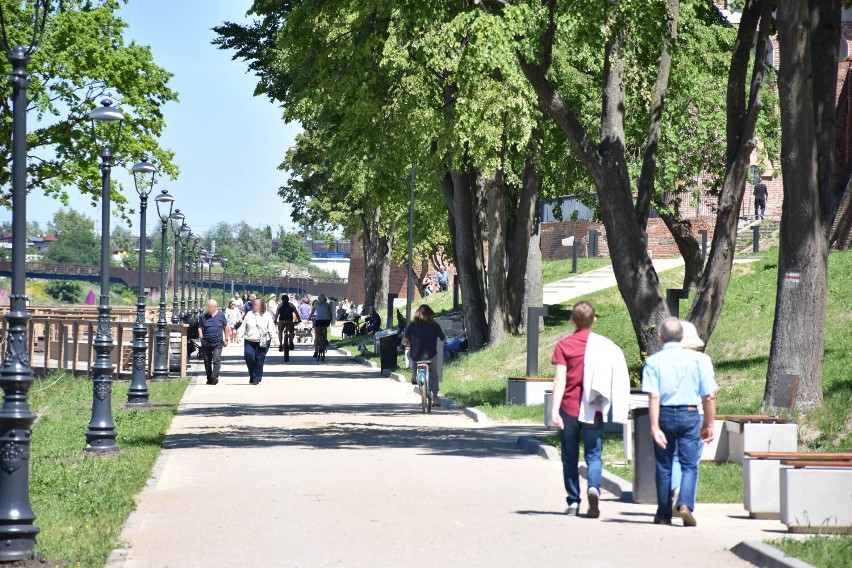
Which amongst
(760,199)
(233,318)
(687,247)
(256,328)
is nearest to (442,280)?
(233,318)

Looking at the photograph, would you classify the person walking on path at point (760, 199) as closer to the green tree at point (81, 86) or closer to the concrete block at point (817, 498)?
the green tree at point (81, 86)

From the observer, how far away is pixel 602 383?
1155 centimetres

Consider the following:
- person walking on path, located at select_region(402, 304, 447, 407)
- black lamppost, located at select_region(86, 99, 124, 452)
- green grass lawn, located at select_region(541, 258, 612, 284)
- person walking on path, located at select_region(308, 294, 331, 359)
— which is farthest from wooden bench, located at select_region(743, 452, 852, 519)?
green grass lawn, located at select_region(541, 258, 612, 284)

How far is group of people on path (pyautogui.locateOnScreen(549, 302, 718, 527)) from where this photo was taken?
1106cm

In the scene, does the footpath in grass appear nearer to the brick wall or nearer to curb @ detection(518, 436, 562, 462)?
curb @ detection(518, 436, 562, 462)

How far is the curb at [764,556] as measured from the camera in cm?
879

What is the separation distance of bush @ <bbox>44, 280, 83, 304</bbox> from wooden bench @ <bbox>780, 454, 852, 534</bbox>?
6427 inches

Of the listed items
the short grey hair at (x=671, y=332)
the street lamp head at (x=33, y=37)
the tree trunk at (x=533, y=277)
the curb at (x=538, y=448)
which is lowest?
the curb at (x=538, y=448)

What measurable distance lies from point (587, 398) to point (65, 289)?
167 metres

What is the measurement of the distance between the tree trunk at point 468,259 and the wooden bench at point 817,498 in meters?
22.6

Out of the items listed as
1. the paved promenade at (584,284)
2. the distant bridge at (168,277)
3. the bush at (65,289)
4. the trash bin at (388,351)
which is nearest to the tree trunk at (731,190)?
the trash bin at (388,351)

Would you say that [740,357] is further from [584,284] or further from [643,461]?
[584,284]

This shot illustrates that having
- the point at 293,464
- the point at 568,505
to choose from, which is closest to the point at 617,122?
the point at 293,464

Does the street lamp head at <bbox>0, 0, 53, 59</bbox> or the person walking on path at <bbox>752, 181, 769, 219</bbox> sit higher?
the person walking on path at <bbox>752, 181, 769, 219</bbox>
